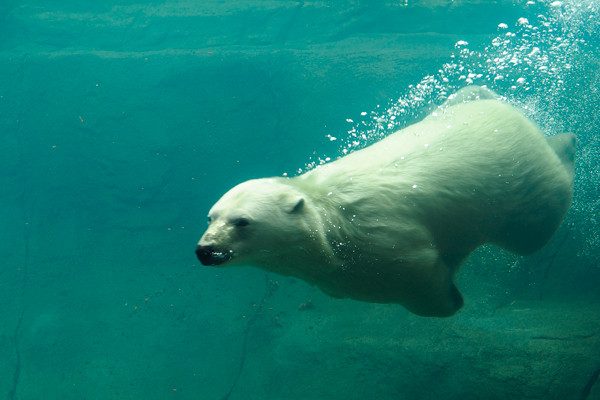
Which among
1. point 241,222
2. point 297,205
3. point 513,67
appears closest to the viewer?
point 241,222

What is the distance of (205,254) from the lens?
229 cm

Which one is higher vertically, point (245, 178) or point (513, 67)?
point (513, 67)

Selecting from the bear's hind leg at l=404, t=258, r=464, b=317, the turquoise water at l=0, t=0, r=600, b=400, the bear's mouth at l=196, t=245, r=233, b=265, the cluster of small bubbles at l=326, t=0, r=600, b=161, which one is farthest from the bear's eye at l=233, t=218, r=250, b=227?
the cluster of small bubbles at l=326, t=0, r=600, b=161

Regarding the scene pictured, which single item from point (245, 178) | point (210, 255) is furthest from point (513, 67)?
point (210, 255)

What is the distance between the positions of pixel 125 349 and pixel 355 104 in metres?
5.16

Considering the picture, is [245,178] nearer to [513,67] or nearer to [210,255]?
[210,255]

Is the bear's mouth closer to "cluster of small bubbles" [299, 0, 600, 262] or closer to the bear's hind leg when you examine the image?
the bear's hind leg

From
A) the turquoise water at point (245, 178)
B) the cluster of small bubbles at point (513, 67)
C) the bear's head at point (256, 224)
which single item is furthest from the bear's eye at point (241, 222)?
the cluster of small bubbles at point (513, 67)

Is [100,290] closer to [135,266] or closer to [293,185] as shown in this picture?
[135,266]

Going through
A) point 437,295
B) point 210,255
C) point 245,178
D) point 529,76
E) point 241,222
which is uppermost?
point 529,76

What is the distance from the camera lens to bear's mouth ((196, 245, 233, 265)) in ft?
7.48

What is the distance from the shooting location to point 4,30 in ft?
35.6

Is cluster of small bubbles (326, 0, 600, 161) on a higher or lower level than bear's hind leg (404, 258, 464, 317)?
higher

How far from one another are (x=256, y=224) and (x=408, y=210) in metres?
1.15
